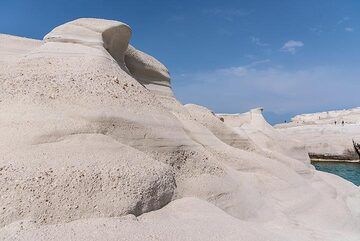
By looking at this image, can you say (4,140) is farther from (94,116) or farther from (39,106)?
(94,116)

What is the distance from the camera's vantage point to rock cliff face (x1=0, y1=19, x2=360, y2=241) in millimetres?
5016

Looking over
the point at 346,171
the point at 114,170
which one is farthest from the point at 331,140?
the point at 114,170

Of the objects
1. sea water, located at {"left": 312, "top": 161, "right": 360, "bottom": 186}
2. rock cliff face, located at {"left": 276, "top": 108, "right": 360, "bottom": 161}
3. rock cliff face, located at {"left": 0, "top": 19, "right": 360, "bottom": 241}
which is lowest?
rock cliff face, located at {"left": 0, "top": 19, "right": 360, "bottom": 241}

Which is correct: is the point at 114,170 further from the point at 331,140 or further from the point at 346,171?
the point at 331,140

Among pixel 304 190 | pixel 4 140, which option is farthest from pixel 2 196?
pixel 304 190

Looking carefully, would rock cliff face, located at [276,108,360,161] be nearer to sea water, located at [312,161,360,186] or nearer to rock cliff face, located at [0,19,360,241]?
sea water, located at [312,161,360,186]

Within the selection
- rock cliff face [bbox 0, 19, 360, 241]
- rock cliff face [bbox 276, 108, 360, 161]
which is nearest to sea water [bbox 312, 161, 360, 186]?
rock cliff face [bbox 276, 108, 360, 161]

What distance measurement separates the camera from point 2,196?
15.9 feet

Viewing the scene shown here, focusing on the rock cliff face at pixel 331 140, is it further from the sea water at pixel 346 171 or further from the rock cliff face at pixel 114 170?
the rock cliff face at pixel 114 170

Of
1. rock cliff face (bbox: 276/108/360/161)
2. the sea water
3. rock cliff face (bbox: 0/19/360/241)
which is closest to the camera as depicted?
rock cliff face (bbox: 0/19/360/241)

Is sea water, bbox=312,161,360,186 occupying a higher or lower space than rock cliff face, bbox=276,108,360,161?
lower

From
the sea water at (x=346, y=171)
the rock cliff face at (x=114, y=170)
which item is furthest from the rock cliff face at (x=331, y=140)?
the rock cliff face at (x=114, y=170)

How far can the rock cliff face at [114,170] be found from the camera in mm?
5016

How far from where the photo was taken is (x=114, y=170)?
582cm
